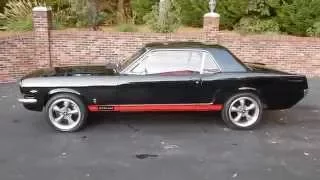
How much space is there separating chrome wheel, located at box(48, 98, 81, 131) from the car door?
74 centimetres

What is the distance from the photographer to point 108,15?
55.0 ft

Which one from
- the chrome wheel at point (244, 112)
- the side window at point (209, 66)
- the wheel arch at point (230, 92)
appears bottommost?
the chrome wheel at point (244, 112)

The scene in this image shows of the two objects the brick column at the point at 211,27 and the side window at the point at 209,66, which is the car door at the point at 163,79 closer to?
the side window at the point at 209,66

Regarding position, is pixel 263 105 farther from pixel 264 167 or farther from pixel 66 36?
pixel 66 36

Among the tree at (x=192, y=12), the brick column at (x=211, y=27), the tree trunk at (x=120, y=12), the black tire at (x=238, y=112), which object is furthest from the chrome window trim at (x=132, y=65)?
the tree trunk at (x=120, y=12)

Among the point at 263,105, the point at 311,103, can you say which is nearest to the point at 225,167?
the point at 263,105

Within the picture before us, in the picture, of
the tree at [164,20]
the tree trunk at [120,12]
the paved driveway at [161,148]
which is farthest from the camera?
the tree trunk at [120,12]

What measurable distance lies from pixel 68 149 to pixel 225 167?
226cm

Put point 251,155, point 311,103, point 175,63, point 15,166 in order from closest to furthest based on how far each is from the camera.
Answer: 1. point 15,166
2. point 251,155
3. point 175,63
4. point 311,103

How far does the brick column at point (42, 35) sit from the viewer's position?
11.9 m

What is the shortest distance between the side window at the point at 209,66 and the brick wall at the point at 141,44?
15.1 ft

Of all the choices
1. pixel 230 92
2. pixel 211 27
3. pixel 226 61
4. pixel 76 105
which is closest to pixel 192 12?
pixel 211 27

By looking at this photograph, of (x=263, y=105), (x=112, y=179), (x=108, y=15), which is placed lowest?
(x=112, y=179)

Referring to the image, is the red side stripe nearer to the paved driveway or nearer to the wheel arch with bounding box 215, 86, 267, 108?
the wheel arch with bounding box 215, 86, 267, 108
